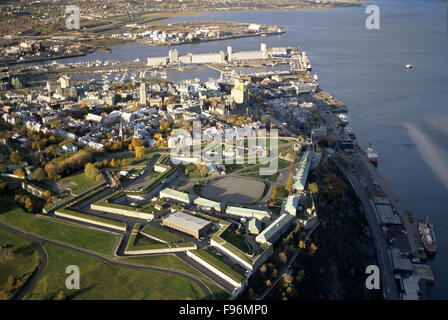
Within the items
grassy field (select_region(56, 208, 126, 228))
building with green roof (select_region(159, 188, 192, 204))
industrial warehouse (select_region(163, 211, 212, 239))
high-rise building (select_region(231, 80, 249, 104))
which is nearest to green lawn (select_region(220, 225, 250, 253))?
industrial warehouse (select_region(163, 211, 212, 239))

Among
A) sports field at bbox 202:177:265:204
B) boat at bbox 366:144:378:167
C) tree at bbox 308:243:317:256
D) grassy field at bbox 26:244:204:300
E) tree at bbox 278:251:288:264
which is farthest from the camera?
boat at bbox 366:144:378:167

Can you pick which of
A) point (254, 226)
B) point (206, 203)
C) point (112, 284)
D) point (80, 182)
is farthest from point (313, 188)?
point (80, 182)

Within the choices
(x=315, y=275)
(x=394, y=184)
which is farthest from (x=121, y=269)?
(x=394, y=184)

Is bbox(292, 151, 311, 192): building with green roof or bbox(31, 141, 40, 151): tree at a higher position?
bbox(31, 141, 40, 151): tree

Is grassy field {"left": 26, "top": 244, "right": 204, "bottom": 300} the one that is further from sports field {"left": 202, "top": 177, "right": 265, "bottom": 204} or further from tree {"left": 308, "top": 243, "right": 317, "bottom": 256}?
sports field {"left": 202, "top": 177, "right": 265, "bottom": 204}

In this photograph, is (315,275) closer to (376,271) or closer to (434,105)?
(376,271)

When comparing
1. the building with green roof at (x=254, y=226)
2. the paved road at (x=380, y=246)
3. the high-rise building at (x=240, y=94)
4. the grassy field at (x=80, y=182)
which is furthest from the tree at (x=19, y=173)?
the high-rise building at (x=240, y=94)

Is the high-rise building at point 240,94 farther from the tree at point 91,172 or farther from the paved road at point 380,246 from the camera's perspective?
the tree at point 91,172
